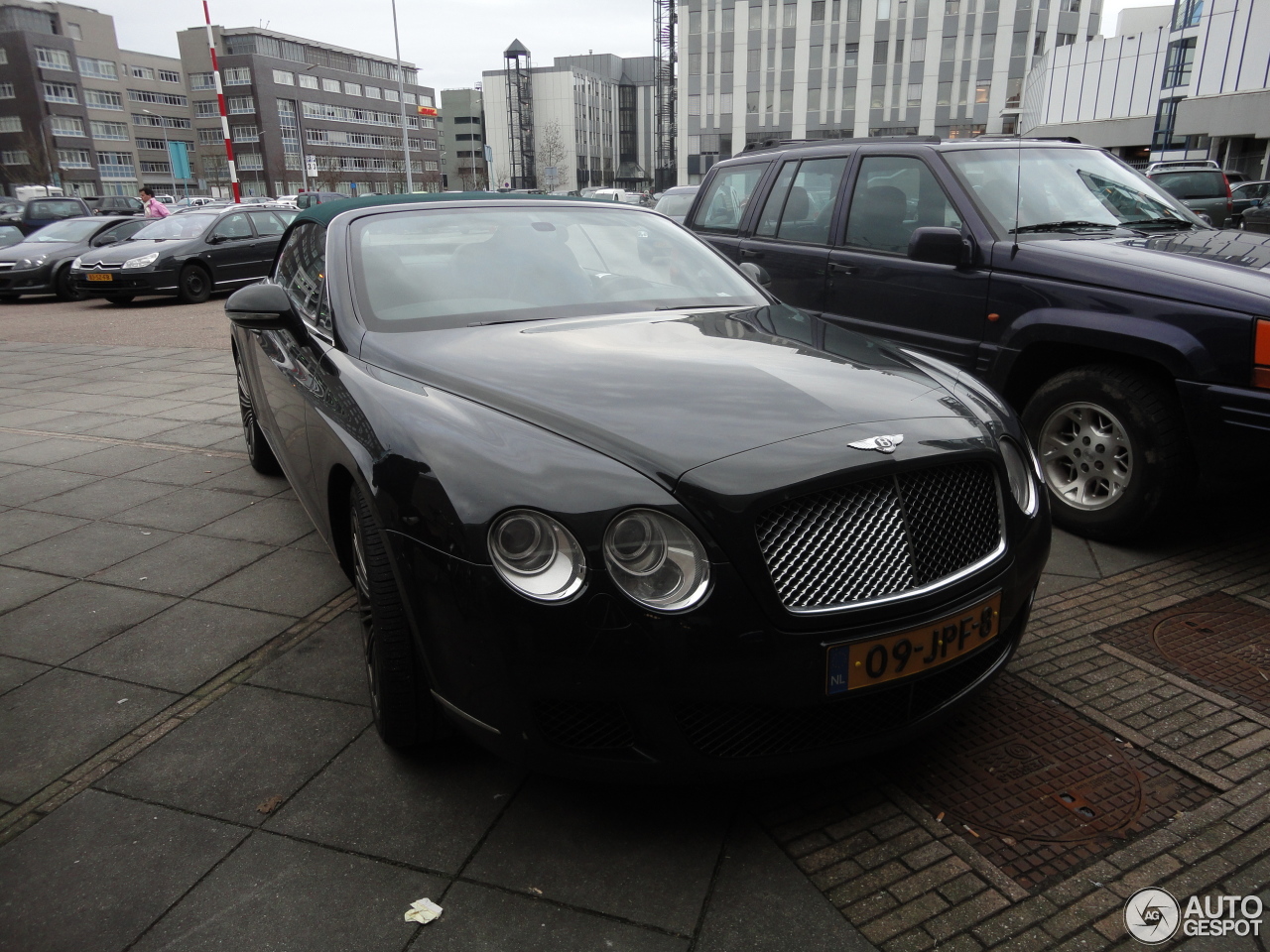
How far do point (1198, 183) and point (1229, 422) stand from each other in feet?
54.9

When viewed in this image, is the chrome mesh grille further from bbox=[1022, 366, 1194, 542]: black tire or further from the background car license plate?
bbox=[1022, 366, 1194, 542]: black tire

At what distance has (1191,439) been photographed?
145 inches

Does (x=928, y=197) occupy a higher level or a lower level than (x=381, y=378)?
higher

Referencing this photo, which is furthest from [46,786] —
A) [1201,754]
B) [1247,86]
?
[1247,86]

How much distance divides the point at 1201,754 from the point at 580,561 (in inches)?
75.3

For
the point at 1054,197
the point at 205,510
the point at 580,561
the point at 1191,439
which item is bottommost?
the point at 205,510

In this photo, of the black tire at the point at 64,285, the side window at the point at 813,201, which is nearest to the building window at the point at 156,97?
the black tire at the point at 64,285

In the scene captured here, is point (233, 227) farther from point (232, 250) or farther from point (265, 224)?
point (265, 224)

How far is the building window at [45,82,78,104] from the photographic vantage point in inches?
3519

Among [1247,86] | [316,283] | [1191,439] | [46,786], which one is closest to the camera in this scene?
[46,786]

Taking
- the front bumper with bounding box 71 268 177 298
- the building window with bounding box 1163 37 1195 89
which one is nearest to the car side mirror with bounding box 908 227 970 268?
the front bumper with bounding box 71 268 177 298

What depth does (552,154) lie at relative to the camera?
112875mm

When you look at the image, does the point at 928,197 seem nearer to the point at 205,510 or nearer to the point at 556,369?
the point at 556,369

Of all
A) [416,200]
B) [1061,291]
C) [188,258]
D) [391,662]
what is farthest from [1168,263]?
[188,258]
